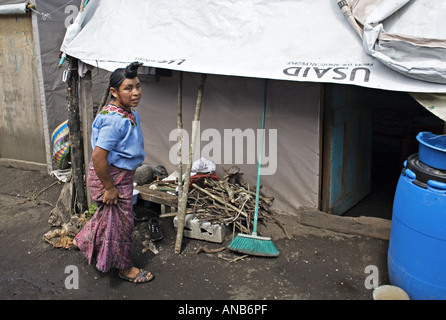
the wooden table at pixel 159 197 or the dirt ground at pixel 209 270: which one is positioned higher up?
the wooden table at pixel 159 197

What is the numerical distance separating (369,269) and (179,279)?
184cm

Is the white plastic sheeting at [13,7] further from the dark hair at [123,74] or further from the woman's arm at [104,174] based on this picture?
the woman's arm at [104,174]

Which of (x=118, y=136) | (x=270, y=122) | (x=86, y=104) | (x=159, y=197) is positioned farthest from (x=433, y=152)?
(x=86, y=104)

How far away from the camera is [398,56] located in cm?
352

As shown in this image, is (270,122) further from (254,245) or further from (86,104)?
(86,104)

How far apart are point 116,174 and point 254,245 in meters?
1.62

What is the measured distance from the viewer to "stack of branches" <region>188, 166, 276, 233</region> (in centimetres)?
474

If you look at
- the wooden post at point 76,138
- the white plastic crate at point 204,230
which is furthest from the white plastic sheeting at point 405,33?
the wooden post at point 76,138

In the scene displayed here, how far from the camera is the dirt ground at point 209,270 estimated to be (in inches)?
152

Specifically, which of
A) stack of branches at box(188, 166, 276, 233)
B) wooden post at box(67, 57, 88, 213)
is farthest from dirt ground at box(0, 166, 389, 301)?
wooden post at box(67, 57, 88, 213)

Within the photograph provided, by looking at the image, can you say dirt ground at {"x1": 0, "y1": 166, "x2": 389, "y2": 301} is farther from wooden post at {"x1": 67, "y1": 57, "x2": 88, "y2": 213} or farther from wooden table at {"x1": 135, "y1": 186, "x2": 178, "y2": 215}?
wooden post at {"x1": 67, "y1": 57, "x2": 88, "y2": 213}

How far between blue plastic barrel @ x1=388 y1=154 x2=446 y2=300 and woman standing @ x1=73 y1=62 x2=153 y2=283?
2.24 meters

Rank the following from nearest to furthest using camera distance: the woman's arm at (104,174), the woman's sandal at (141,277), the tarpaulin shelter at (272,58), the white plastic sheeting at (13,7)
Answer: the woman's arm at (104,174)
the tarpaulin shelter at (272,58)
the woman's sandal at (141,277)
the white plastic sheeting at (13,7)
